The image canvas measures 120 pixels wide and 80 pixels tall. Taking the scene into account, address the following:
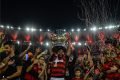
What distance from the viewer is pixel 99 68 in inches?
421

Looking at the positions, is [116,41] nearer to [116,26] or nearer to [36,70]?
[116,26]

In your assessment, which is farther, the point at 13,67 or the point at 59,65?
the point at 59,65

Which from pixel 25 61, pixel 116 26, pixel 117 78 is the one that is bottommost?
pixel 117 78

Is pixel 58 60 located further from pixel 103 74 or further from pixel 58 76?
pixel 103 74

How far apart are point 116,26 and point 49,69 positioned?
7212 mm

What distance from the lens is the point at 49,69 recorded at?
9.81 meters

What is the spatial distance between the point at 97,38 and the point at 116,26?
2.65m

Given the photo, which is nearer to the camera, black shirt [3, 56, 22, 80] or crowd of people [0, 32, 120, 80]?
black shirt [3, 56, 22, 80]

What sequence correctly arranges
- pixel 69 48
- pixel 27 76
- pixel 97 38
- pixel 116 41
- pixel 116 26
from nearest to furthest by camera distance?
pixel 27 76 → pixel 69 48 → pixel 116 41 → pixel 116 26 → pixel 97 38

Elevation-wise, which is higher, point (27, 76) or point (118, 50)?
point (118, 50)

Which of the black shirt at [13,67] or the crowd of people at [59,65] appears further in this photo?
the crowd of people at [59,65]

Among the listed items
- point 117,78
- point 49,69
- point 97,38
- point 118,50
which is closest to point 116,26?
point 97,38

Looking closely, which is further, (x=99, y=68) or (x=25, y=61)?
(x=99, y=68)

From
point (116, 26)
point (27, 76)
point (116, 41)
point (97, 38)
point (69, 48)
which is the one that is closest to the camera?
point (27, 76)
